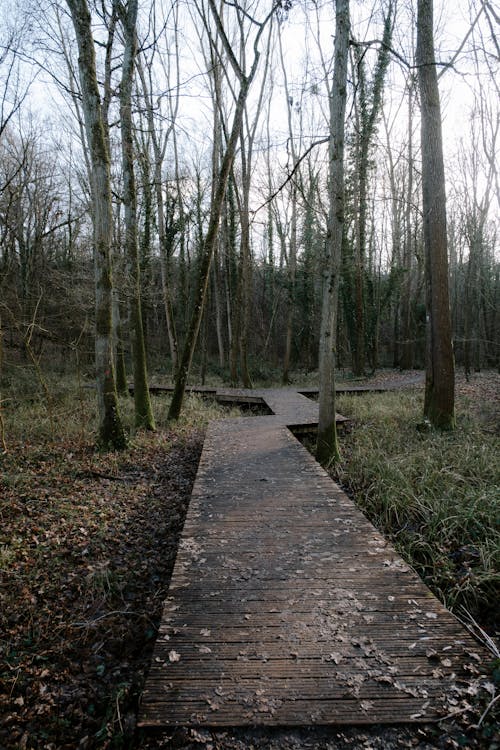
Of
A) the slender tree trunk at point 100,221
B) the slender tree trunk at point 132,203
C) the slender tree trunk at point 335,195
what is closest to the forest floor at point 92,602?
the slender tree trunk at point 100,221

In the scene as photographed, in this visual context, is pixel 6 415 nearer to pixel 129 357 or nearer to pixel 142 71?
pixel 142 71

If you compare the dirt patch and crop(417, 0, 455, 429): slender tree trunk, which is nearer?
the dirt patch

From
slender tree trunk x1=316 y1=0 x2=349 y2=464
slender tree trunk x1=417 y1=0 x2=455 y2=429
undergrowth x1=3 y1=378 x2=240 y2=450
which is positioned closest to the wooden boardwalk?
slender tree trunk x1=316 y1=0 x2=349 y2=464

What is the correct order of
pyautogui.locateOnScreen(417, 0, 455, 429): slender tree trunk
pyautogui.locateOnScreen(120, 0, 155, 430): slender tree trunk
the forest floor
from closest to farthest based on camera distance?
the forest floor, pyautogui.locateOnScreen(417, 0, 455, 429): slender tree trunk, pyautogui.locateOnScreen(120, 0, 155, 430): slender tree trunk

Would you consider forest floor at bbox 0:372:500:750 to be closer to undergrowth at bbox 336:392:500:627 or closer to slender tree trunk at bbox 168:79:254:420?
undergrowth at bbox 336:392:500:627

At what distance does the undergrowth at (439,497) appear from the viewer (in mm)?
3514

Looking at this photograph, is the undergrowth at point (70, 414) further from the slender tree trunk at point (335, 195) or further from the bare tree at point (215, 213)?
the slender tree trunk at point (335, 195)

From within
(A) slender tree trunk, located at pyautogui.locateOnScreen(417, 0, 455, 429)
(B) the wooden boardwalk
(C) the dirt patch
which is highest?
(A) slender tree trunk, located at pyautogui.locateOnScreen(417, 0, 455, 429)

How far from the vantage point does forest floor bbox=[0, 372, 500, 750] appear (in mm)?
1855

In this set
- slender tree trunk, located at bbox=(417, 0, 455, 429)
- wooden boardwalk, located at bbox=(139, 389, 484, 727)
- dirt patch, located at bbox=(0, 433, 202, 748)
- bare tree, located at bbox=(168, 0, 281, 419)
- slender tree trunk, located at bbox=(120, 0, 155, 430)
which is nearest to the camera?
wooden boardwalk, located at bbox=(139, 389, 484, 727)

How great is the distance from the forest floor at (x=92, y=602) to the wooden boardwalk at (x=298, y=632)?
0.09 meters

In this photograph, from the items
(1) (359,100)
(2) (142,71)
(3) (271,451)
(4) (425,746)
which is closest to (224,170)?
(3) (271,451)

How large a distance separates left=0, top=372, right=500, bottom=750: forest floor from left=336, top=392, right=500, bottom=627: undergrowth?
1.36m

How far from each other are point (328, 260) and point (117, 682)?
5.08 m
